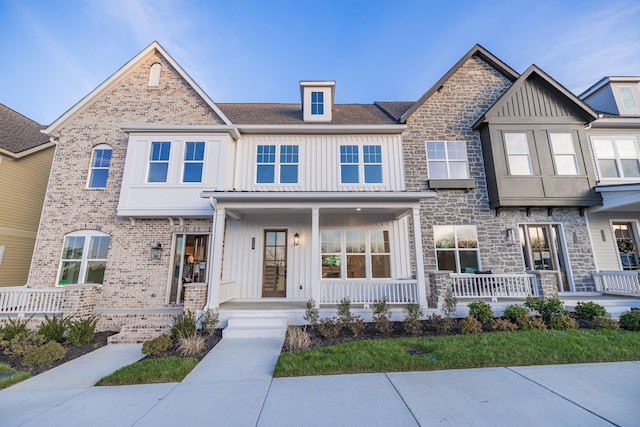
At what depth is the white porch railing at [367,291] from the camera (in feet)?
25.0

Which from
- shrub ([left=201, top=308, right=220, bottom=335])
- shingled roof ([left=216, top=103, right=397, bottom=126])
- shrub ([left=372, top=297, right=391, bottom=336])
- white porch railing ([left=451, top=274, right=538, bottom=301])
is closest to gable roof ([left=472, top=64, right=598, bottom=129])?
shingled roof ([left=216, top=103, right=397, bottom=126])

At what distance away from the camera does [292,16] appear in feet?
48.1

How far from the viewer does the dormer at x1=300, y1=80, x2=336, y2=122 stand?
35.2 feet

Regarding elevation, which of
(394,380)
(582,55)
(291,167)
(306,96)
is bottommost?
(394,380)

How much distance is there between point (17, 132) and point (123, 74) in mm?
6278

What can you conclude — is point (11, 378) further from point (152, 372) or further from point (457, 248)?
point (457, 248)

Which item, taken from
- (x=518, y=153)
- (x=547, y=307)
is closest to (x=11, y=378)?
(x=547, y=307)

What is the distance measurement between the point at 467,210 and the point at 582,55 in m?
8.63

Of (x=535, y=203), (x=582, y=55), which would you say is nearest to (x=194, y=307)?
(x=535, y=203)

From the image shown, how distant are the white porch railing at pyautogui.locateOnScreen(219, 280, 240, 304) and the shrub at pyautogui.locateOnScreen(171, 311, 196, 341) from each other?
4.55ft

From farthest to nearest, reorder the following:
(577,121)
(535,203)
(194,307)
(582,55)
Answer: (582,55) → (577,121) → (535,203) → (194,307)

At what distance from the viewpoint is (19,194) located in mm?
10391

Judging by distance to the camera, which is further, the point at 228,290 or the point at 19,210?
the point at 19,210

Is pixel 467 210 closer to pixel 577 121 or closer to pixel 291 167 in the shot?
pixel 577 121
